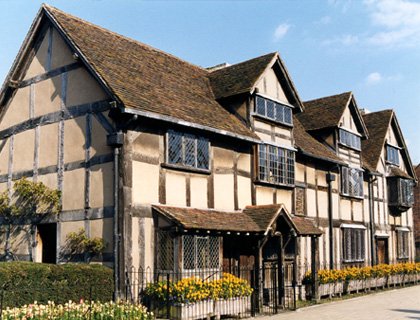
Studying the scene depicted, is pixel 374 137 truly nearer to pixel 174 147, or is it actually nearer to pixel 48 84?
→ pixel 174 147

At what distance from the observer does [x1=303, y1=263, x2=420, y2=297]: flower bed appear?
2247cm

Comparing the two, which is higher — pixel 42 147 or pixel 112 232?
pixel 42 147

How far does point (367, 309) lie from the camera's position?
61.9ft

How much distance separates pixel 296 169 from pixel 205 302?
10.1 m

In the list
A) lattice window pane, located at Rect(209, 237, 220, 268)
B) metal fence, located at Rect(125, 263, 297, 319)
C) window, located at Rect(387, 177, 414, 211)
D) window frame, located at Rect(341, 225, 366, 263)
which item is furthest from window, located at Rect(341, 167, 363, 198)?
lattice window pane, located at Rect(209, 237, 220, 268)

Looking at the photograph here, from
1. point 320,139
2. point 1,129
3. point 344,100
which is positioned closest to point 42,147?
point 1,129

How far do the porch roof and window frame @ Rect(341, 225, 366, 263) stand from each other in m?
6.36

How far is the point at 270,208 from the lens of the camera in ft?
64.0

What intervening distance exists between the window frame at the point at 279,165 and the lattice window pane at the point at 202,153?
291 cm

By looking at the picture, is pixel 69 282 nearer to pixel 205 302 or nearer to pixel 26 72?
pixel 205 302

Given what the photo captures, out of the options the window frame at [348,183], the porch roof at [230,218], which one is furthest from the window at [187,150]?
the window frame at [348,183]

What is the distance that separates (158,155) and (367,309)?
29.5ft

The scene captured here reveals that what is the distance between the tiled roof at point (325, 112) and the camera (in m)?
27.8

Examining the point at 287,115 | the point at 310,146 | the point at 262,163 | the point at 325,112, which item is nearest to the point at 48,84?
the point at 262,163
